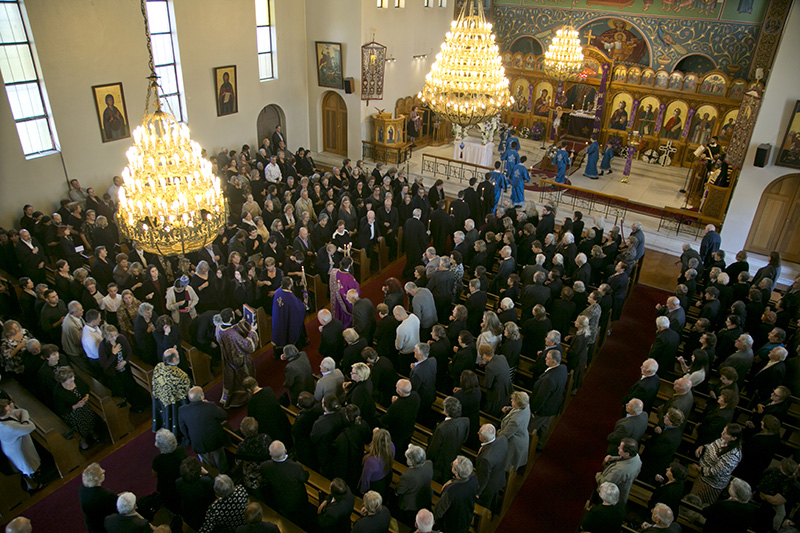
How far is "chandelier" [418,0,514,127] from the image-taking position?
10844 mm

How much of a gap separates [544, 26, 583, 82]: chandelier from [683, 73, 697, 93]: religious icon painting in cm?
389

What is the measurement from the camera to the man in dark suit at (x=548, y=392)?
6671 millimetres

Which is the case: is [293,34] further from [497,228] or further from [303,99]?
[497,228]

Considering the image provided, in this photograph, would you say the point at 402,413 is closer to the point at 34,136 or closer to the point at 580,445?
the point at 580,445

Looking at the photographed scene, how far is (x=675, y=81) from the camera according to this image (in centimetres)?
1941

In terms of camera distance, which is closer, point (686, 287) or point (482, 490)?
point (482, 490)

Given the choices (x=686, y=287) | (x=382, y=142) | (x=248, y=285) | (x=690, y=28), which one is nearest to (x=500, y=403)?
(x=686, y=287)

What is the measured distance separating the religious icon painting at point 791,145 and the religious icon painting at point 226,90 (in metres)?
14.6

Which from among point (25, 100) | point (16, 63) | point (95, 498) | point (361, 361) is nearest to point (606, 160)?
point (361, 361)

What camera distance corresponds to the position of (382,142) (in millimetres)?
19078

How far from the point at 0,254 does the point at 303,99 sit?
37.3ft

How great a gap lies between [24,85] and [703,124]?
20510 mm

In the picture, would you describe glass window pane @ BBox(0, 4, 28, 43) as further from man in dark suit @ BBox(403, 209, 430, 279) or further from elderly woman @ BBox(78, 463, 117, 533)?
elderly woman @ BBox(78, 463, 117, 533)

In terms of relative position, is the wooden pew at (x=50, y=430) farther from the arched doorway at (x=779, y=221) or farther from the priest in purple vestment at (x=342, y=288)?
the arched doorway at (x=779, y=221)
